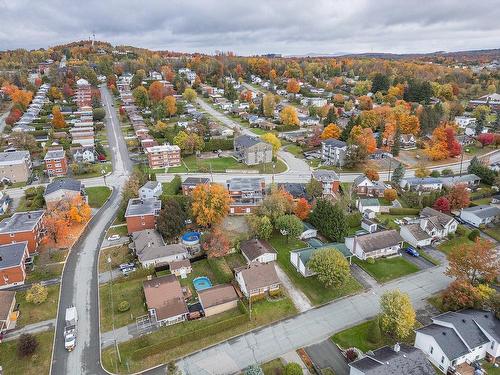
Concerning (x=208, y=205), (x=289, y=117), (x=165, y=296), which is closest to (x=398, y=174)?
(x=208, y=205)

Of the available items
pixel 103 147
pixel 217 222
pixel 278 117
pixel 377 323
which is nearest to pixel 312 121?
pixel 278 117

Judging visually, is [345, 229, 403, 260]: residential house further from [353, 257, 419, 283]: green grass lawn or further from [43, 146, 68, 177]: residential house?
[43, 146, 68, 177]: residential house

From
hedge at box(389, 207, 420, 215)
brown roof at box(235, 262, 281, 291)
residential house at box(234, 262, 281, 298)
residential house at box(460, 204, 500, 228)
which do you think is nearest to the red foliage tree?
residential house at box(460, 204, 500, 228)

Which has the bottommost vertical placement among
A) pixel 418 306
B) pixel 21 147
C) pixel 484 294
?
pixel 418 306

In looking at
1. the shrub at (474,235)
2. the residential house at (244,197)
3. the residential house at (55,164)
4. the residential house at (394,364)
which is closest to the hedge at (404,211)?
the shrub at (474,235)

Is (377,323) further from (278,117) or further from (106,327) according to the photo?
(278,117)

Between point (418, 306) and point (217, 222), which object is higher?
point (217, 222)
